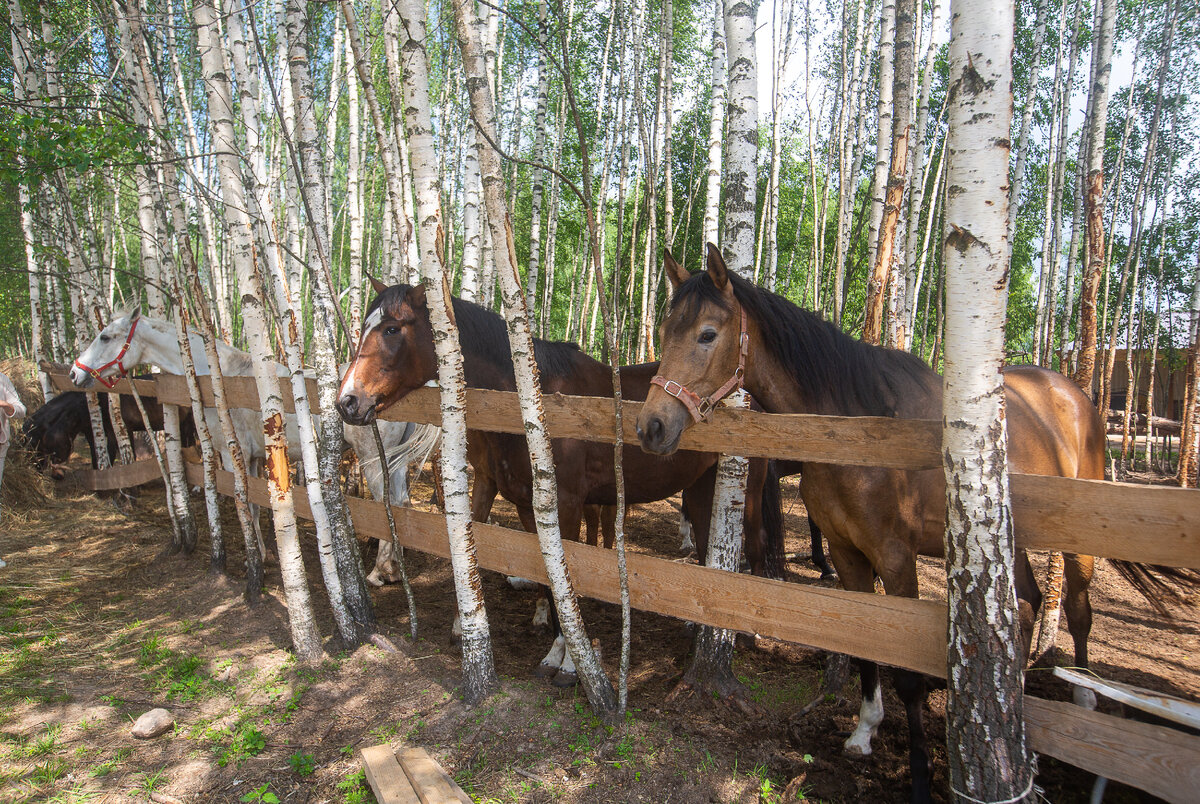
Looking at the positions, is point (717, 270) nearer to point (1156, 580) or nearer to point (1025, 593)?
point (1025, 593)

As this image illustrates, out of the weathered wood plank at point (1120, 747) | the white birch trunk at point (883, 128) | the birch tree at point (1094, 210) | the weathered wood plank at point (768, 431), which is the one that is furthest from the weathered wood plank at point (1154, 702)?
the birch tree at point (1094, 210)

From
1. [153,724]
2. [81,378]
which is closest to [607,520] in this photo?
[153,724]

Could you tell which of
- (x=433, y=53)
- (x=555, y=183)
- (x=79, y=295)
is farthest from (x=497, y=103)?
(x=79, y=295)

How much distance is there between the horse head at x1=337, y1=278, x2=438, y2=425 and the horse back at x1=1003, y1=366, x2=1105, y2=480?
126 inches

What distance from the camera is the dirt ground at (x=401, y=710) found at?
263 cm

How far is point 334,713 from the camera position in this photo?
3.21 meters

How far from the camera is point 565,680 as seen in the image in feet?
11.2

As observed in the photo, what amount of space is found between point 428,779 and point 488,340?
8.09 ft

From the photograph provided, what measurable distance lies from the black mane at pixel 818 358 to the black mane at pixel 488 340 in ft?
4.86

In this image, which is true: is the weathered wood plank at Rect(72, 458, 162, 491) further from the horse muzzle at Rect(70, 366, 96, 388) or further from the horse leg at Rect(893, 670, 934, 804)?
the horse leg at Rect(893, 670, 934, 804)

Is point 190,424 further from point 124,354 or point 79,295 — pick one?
point 79,295

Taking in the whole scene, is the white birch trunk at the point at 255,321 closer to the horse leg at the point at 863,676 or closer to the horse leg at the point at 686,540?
the horse leg at the point at 863,676

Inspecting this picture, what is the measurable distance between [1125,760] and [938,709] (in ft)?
4.57

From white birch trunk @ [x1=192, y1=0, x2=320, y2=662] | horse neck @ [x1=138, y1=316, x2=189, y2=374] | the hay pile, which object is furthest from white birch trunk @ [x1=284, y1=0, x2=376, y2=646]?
the hay pile
